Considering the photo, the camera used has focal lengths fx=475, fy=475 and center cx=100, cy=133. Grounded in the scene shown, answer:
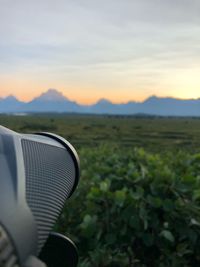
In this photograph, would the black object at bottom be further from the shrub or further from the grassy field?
the grassy field

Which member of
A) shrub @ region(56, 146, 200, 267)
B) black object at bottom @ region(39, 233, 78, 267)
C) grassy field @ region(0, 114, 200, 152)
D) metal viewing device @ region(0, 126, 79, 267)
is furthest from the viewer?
grassy field @ region(0, 114, 200, 152)

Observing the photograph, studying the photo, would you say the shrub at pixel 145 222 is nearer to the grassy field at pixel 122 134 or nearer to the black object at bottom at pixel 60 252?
the black object at bottom at pixel 60 252

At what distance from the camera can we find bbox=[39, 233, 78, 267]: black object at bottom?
3.79 ft

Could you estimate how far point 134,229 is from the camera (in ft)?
9.77

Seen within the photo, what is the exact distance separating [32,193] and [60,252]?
0.40m

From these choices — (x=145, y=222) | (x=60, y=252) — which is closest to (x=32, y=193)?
(x=60, y=252)

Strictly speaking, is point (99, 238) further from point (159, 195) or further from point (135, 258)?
point (159, 195)

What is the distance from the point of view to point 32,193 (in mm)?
843

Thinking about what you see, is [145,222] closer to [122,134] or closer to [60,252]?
[60,252]

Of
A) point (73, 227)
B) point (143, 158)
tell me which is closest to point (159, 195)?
point (73, 227)

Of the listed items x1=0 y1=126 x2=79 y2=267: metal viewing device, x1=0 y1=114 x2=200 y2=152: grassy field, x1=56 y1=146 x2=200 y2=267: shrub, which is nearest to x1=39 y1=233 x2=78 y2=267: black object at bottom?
x1=0 y1=126 x2=79 y2=267: metal viewing device

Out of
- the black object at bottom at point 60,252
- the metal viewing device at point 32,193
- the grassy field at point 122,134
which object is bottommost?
the grassy field at point 122,134

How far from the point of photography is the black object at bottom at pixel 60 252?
1.16 metres

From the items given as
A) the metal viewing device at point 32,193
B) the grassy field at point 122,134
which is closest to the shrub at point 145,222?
the metal viewing device at point 32,193
